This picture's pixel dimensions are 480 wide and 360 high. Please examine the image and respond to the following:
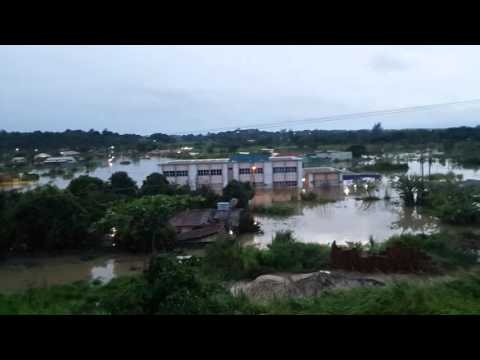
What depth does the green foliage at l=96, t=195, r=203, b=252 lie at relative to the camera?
18.3ft

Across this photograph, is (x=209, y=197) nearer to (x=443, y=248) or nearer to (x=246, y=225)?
(x=246, y=225)

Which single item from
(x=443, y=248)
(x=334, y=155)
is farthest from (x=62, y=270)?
(x=334, y=155)

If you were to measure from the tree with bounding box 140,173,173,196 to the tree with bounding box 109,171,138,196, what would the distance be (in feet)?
0.65

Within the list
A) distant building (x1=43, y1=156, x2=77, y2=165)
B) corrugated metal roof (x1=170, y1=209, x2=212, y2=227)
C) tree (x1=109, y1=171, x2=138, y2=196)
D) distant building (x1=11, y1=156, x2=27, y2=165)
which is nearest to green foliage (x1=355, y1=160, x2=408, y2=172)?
corrugated metal roof (x1=170, y1=209, x2=212, y2=227)

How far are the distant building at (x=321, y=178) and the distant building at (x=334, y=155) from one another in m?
3.36

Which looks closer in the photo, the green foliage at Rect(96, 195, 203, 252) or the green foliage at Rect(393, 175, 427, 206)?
the green foliage at Rect(96, 195, 203, 252)

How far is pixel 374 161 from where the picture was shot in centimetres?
1473

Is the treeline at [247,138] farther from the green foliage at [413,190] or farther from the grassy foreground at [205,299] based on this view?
the green foliage at [413,190]

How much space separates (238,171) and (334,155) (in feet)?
19.7

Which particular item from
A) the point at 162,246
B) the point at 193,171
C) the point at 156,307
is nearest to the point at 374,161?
the point at 193,171

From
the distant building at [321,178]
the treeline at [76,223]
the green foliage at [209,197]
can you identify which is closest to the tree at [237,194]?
the green foliage at [209,197]

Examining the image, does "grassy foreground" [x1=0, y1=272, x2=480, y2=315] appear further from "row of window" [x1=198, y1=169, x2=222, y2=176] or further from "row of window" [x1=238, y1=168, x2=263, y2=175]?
"row of window" [x1=238, y1=168, x2=263, y2=175]

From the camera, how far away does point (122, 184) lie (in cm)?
803
